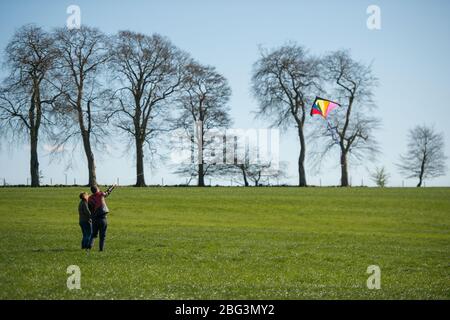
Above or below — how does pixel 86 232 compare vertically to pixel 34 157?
below

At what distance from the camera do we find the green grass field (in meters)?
15.7

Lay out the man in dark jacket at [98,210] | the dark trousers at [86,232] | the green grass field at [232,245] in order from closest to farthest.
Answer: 1. the green grass field at [232,245]
2. the man in dark jacket at [98,210]
3. the dark trousers at [86,232]

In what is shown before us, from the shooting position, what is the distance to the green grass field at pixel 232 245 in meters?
Result: 15.7

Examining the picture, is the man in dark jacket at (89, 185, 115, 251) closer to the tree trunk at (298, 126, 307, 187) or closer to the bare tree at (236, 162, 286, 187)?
the tree trunk at (298, 126, 307, 187)

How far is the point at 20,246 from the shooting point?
23.9m

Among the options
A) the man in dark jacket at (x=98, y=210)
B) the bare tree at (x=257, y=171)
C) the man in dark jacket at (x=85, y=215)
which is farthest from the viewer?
the bare tree at (x=257, y=171)

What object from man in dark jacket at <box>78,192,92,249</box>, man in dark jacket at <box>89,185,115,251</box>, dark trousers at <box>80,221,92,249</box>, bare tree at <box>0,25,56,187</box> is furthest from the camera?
bare tree at <box>0,25,56,187</box>

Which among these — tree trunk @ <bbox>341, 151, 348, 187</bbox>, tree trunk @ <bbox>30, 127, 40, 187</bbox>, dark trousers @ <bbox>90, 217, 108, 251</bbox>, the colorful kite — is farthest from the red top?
tree trunk @ <bbox>341, 151, 348, 187</bbox>

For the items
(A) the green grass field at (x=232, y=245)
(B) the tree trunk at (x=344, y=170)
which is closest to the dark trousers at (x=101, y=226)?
(A) the green grass field at (x=232, y=245)

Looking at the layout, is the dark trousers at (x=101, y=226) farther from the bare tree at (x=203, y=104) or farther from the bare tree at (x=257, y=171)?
the bare tree at (x=257, y=171)

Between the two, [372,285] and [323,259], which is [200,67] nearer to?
[323,259]

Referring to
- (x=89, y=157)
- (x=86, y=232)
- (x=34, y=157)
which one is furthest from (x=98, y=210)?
(x=34, y=157)

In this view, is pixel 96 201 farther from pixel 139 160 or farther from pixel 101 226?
pixel 139 160

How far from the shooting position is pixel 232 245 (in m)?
25.7
